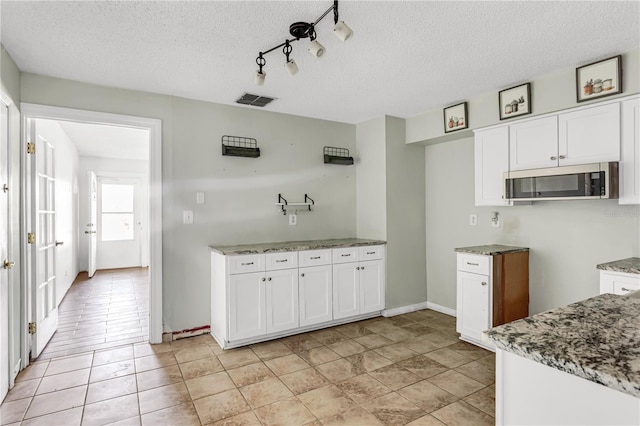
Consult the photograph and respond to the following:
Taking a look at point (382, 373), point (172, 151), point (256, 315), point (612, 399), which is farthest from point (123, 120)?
point (612, 399)

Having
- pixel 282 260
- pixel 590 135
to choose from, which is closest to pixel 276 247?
pixel 282 260

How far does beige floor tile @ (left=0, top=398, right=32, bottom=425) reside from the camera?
2.08 metres

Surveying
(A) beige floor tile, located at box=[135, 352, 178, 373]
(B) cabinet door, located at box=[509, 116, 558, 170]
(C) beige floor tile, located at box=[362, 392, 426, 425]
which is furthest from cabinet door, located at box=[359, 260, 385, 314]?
(A) beige floor tile, located at box=[135, 352, 178, 373]

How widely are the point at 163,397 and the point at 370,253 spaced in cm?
235

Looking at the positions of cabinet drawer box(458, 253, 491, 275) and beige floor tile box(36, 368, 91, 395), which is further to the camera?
cabinet drawer box(458, 253, 491, 275)

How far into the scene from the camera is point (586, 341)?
92 centimetres

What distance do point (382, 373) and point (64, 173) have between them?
4929 mm

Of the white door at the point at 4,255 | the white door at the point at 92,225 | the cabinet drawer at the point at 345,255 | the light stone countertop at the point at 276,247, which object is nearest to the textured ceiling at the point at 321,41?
the white door at the point at 4,255

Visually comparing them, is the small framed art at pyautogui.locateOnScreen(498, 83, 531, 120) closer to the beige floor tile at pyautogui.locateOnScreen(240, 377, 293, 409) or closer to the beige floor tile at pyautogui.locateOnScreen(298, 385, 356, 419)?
the beige floor tile at pyautogui.locateOnScreen(298, 385, 356, 419)

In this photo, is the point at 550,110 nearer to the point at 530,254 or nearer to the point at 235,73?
the point at 530,254

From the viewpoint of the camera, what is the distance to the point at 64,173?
4.92 metres

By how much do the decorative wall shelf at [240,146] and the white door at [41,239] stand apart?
5.05 feet

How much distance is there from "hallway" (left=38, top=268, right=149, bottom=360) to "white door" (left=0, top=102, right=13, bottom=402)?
2.23 feet

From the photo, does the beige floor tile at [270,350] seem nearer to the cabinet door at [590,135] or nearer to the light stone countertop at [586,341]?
the light stone countertop at [586,341]
